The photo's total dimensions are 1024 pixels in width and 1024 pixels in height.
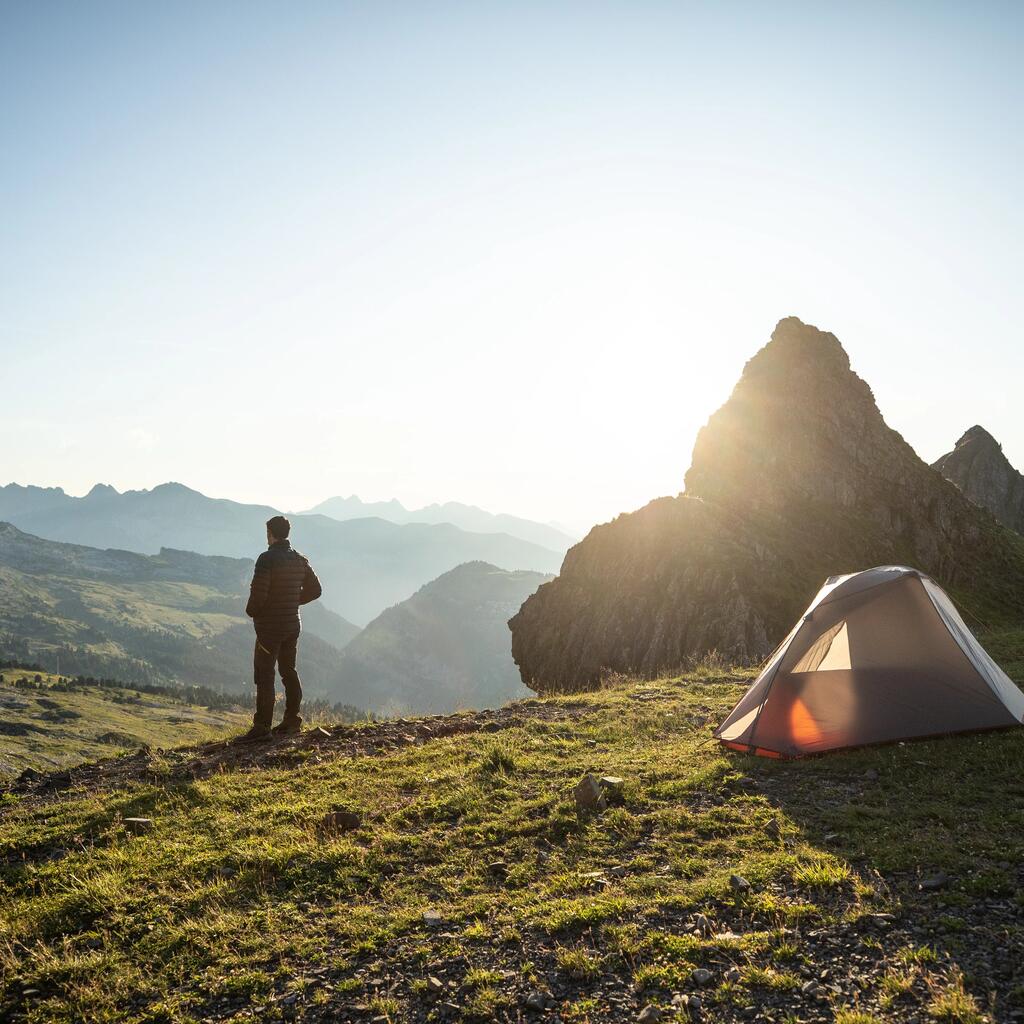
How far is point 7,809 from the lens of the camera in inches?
455

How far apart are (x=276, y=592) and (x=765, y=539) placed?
5525cm

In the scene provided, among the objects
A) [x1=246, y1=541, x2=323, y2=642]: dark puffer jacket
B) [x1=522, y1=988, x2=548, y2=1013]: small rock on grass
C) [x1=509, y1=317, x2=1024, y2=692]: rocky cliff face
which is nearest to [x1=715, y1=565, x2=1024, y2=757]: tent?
[x1=522, y1=988, x2=548, y2=1013]: small rock on grass

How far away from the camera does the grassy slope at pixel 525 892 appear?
576 centimetres

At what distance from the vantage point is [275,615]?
1498cm

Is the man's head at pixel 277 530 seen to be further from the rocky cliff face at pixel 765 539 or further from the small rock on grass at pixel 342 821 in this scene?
the rocky cliff face at pixel 765 539

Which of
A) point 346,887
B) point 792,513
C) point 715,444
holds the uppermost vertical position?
Answer: point 715,444

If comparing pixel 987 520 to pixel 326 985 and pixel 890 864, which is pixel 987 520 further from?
pixel 326 985

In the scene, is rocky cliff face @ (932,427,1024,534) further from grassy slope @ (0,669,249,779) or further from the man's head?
grassy slope @ (0,669,249,779)

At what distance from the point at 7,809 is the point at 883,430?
89.8m

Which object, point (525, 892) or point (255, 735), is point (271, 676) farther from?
point (525, 892)

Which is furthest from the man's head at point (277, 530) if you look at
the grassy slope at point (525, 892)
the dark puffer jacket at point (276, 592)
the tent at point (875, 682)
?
the tent at point (875, 682)

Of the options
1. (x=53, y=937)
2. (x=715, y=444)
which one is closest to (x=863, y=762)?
(x=53, y=937)

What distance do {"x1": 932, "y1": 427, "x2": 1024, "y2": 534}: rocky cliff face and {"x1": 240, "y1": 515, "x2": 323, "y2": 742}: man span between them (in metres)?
128

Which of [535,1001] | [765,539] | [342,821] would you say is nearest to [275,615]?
[342,821]
